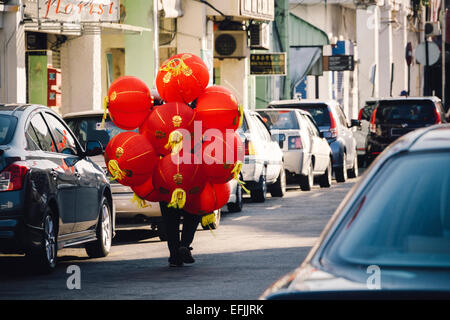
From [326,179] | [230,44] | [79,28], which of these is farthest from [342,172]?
[230,44]

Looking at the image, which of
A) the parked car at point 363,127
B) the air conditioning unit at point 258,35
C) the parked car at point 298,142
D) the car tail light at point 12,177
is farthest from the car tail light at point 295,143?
the air conditioning unit at point 258,35

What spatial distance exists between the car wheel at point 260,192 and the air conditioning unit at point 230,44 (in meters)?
19.2

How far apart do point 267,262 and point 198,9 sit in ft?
76.2

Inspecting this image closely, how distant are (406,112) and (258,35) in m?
13.9

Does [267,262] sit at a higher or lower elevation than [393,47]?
lower

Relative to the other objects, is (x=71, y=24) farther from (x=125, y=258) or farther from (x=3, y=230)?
(x=3, y=230)

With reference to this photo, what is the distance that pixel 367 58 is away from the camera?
189 ft

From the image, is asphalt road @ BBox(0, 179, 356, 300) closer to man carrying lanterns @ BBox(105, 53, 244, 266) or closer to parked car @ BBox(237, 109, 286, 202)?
man carrying lanterns @ BBox(105, 53, 244, 266)

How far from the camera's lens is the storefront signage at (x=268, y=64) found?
1585 inches

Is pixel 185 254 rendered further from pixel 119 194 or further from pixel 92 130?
pixel 92 130

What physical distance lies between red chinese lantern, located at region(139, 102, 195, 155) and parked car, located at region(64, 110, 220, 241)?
6.95 ft

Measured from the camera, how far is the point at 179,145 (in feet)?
36.3

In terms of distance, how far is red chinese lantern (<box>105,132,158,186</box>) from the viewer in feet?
37.0

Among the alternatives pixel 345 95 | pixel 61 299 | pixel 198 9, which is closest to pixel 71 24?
pixel 198 9
